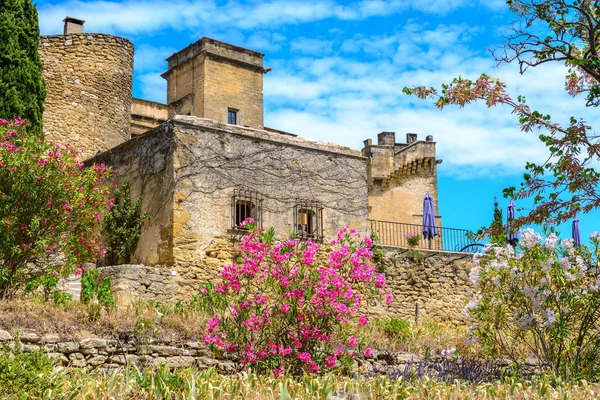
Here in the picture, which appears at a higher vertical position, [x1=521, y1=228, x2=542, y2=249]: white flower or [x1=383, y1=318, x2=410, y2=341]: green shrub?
[x1=521, y1=228, x2=542, y2=249]: white flower

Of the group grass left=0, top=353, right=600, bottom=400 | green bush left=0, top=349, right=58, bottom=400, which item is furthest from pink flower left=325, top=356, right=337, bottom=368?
green bush left=0, top=349, right=58, bottom=400

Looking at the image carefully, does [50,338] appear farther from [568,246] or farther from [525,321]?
[568,246]

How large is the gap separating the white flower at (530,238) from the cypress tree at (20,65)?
12.0m

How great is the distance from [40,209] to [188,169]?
4060mm

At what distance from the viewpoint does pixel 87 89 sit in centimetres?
2317

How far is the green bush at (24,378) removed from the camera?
718 centimetres

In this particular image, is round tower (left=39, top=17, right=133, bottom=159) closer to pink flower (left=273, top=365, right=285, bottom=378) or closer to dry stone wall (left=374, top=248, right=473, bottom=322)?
dry stone wall (left=374, top=248, right=473, bottom=322)

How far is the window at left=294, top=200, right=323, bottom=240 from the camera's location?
62.5 ft

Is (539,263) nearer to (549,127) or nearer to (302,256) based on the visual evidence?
(549,127)

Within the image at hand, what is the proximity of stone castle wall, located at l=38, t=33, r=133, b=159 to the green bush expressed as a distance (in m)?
15.4

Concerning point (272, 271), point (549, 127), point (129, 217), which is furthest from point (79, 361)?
point (549, 127)

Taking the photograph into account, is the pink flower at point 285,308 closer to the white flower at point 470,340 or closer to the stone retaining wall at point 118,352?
the stone retaining wall at point 118,352

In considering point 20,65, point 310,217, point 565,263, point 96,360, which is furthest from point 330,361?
point 20,65

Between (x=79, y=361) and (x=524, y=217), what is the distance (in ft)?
24.7
